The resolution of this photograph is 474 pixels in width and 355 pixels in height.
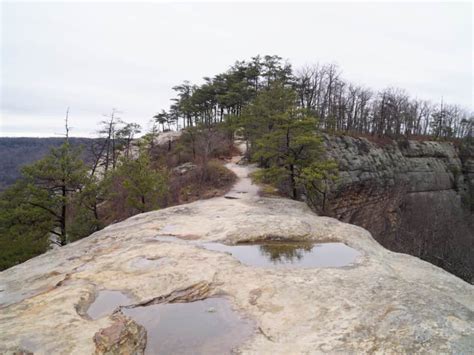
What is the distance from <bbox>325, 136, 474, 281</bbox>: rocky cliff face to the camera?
92.1 feet

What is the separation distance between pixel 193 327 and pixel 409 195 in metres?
43.8

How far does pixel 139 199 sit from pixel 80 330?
54.6 ft

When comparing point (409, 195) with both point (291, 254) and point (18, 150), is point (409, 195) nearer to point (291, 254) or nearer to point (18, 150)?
point (291, 254)

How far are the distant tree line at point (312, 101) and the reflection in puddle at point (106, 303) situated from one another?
26485 mm

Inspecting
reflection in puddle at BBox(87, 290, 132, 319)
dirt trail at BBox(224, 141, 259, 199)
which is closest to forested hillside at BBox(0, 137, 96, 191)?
dirt trail at BBox(224, 141, 259, 199)

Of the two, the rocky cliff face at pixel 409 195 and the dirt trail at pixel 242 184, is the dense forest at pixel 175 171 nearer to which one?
the dirt trail at pixel 242 184

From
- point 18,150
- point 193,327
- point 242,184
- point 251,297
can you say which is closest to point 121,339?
point 193,327

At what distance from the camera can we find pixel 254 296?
6.04 meters

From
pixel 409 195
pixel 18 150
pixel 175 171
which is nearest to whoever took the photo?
pixel 175 171

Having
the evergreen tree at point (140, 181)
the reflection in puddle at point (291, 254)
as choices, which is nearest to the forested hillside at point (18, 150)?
the evergreen tree at point (140, 181)

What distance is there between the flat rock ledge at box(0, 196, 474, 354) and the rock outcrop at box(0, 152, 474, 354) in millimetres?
19

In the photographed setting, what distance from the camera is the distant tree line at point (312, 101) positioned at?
37.8 m

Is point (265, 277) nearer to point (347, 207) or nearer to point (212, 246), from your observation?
point (212, 246)

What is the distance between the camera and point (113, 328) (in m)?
4.81
